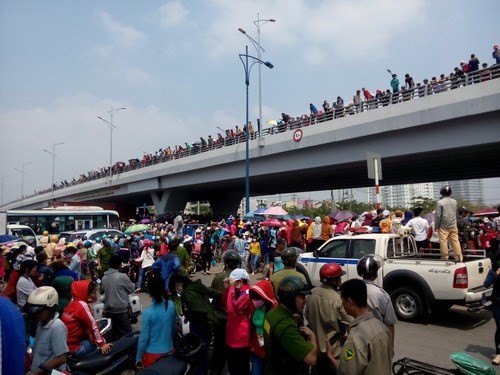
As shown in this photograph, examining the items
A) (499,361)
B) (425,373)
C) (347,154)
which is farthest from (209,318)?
(347,154)

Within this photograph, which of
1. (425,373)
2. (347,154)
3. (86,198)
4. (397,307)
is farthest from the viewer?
(86,198)

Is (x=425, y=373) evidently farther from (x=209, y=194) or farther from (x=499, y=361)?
(x=209, y=194)

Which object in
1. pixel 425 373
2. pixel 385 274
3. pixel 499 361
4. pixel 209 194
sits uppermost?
pixel 209 194

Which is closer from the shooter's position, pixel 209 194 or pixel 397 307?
pixel 397 307

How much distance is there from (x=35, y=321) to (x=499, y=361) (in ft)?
19.9

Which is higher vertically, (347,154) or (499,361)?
(347,154)

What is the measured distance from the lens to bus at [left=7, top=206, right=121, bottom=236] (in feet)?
75.4

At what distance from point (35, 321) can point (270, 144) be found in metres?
22.5

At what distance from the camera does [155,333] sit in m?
3.89

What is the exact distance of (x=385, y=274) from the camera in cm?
752

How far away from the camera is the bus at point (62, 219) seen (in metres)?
23.0

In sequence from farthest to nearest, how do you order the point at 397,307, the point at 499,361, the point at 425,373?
the point at 397,307 → the point at 499,361 → the point at 425,373

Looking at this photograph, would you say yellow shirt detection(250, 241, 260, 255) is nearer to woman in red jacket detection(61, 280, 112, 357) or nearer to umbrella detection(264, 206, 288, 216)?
umbrella detection(264, 206, 288, 216)

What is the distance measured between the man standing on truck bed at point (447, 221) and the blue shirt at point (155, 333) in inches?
244
